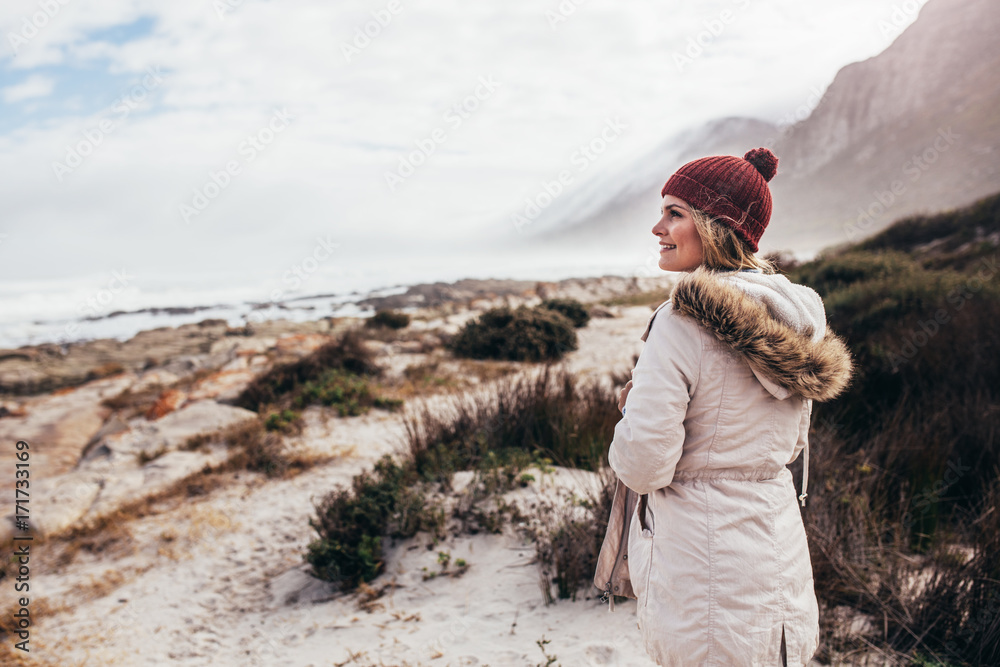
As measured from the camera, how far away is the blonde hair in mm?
1401

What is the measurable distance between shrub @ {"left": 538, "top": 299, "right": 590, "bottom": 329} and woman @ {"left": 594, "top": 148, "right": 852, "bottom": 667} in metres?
12.3

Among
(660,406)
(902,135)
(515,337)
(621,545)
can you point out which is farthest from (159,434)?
(902,135)

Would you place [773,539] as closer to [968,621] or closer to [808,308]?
[808,308]

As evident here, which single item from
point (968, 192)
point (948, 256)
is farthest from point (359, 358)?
point (968, 192)

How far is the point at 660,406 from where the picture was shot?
1.24 meters

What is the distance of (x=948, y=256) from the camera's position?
33.3 feet

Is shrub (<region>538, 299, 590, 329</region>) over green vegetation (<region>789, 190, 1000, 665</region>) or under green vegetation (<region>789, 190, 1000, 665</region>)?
over

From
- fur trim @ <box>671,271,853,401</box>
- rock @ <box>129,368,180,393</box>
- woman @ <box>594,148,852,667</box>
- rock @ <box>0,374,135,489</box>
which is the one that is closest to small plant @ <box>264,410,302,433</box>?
rock @ <box>0,374,135,489</box>

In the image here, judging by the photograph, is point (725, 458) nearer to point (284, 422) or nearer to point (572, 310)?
point (284, 422)

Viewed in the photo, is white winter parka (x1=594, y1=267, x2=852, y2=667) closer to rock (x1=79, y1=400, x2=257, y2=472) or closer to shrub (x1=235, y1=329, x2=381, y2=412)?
rock (x1=79, y1=400, x2=257, y2=472)

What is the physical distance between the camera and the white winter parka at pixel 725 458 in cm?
126

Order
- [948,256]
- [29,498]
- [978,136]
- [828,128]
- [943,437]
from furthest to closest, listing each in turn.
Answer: [828,128] < [978,136] < [948,256] < [29,498] < [943,437]

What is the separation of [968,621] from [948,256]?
425 inches

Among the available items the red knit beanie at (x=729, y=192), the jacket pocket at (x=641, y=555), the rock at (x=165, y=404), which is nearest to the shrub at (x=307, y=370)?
the rock at (x=165, y=404)
